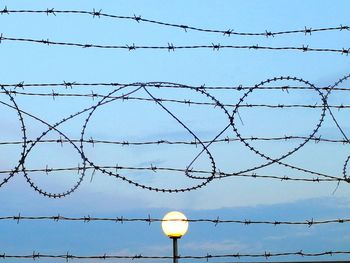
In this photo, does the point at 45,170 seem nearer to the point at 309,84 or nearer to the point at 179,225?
the point at 309,84

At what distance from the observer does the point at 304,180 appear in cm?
689

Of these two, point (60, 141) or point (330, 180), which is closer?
point (60, 141)

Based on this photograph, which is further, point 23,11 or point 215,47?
point 215,47

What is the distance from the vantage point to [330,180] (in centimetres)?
681

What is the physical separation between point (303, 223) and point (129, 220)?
57.1 inches

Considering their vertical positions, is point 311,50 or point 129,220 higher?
point 311,50

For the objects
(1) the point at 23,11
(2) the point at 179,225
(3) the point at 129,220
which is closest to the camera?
(1) the point at 23,11

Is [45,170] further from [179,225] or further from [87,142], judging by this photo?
[179,225]

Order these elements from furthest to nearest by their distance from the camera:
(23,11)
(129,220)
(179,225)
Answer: (179,225) < (129,220) < (23,11)

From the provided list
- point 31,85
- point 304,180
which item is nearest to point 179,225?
point 304,180

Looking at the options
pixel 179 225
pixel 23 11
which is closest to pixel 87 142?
pixel 23 11

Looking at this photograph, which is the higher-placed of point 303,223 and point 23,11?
point 23,11

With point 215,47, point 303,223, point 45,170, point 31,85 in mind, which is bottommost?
point 303,223

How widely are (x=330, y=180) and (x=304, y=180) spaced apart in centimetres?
23
